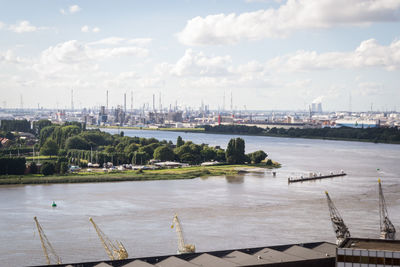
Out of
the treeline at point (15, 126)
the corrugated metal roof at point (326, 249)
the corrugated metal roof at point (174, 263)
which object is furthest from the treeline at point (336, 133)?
the corrugated metal roof at point (174, 263)

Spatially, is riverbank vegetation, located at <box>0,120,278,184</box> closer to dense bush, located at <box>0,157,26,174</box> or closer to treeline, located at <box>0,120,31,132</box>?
dense bush, located at <box>0,157,26,174</box>

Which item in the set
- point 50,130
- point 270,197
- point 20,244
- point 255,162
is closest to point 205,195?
point 270,197

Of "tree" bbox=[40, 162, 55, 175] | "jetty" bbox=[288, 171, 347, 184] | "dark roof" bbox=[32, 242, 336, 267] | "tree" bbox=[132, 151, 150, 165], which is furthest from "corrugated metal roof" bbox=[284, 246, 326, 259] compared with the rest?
"tree" bbox=[132, 151, 150, 165]

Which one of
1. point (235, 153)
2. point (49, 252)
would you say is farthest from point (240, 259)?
A: point (235, 153)

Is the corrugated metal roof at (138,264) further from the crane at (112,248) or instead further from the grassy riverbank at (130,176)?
the grassy riverbank at (130,176)

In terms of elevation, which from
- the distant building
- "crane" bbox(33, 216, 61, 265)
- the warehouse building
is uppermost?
the distant building

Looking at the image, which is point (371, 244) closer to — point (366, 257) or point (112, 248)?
point (366, 257)
